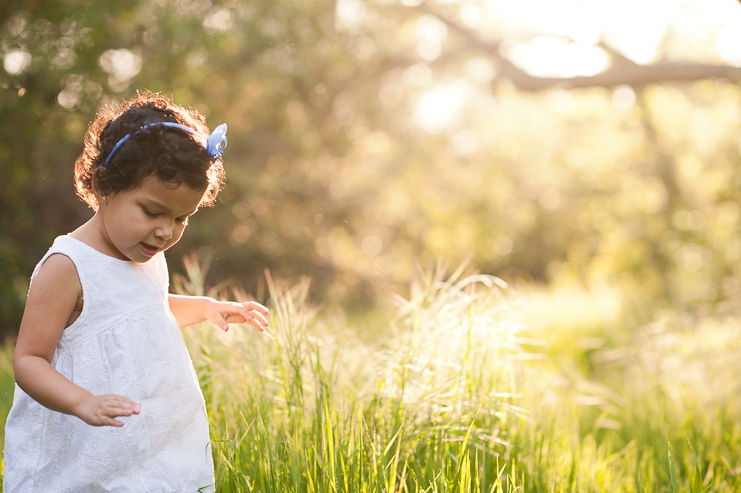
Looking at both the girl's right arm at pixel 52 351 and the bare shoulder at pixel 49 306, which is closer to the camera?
the girl's right arm at pixel 52 351

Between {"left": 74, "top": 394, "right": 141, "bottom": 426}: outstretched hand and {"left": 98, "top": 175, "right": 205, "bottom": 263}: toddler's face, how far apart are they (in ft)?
1.46

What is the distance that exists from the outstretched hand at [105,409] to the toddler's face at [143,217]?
0.45m

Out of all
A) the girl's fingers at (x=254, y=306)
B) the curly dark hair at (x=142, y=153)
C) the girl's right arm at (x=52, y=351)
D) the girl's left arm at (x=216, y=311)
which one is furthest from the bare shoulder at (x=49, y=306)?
the girl's fingers at (x=254, y=306)

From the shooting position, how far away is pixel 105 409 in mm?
1331

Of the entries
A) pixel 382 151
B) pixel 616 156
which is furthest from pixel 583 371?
pixel 616 156

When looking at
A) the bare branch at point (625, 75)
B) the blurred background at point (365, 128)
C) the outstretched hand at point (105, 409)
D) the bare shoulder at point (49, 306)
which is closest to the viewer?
the outstretched hand at point (105, 409)

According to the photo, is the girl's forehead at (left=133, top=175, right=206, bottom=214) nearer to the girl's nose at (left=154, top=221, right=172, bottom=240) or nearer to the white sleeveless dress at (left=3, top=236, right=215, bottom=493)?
the girl's nose at (left=154, top=221, right=172, bottom=240)

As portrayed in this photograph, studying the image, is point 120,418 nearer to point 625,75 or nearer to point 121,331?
point 121,331

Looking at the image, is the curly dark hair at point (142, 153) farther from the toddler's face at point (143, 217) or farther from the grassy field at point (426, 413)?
the grassy field at point (426, 413)

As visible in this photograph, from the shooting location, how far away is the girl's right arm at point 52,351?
134 centimetres

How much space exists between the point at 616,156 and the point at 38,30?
1192 cm

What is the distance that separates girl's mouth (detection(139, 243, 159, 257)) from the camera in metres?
1.64

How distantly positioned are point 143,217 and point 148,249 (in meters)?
0.10

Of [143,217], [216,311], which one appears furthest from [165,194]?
[216,311]
